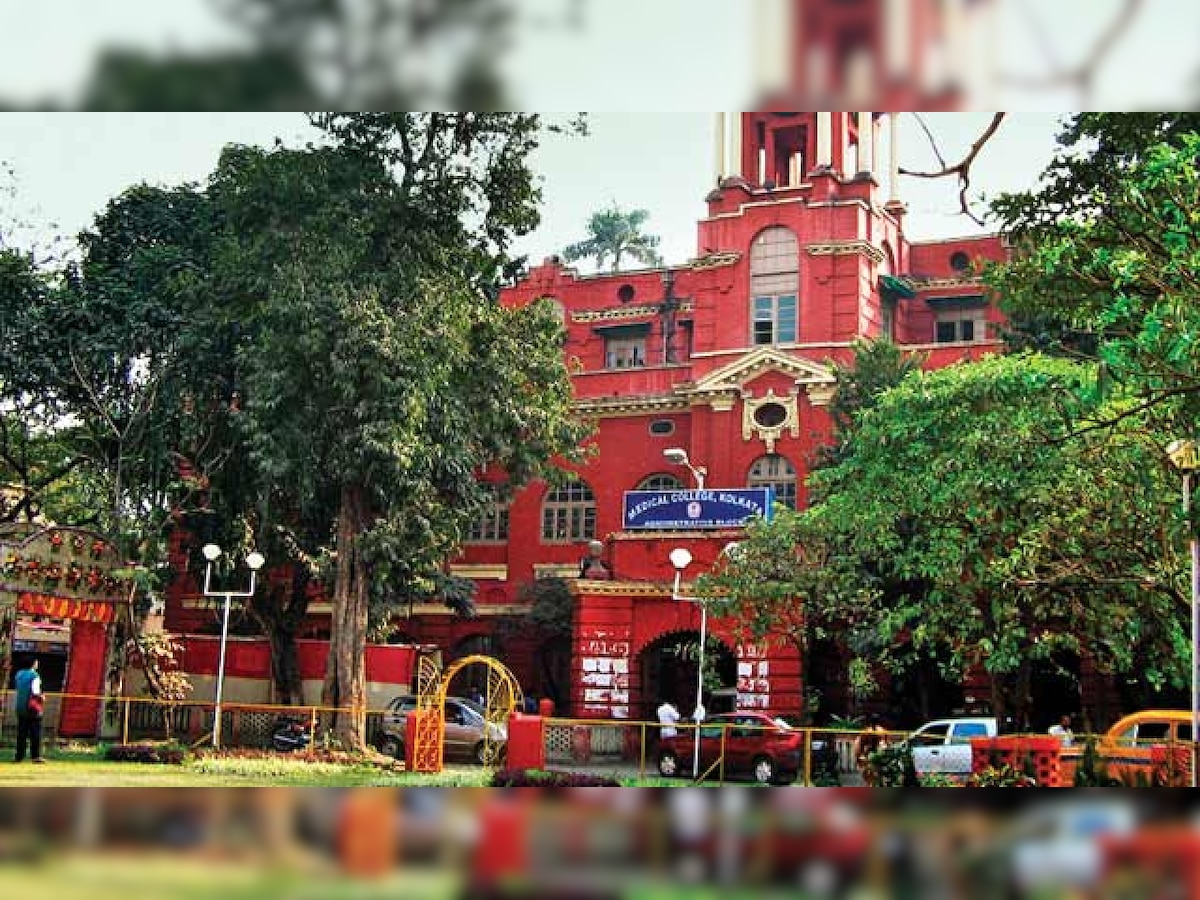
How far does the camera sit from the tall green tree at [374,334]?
20828 millimetres

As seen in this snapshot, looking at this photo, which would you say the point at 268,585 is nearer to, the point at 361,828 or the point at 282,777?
the point at 282,777

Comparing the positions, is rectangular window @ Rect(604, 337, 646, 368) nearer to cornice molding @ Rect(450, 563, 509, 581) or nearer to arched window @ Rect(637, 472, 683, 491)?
arched window @ Rect(637, 472, 683, 491)

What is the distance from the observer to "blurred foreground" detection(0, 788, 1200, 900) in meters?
3.91

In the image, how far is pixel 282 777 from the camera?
56.0ft

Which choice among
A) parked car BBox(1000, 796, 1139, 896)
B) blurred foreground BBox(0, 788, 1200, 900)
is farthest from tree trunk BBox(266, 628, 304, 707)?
parked car BBox(1000, 796, 1139, 896)

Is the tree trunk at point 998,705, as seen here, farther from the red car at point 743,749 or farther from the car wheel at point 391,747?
the car wheel at point 391,747

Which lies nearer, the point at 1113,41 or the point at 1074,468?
the point at 1113,41

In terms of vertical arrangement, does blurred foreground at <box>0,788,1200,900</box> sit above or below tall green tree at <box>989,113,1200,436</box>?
below

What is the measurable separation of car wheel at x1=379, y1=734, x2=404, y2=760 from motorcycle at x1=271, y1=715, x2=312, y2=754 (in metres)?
1.50

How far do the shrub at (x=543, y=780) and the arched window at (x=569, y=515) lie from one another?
1515 centimetres

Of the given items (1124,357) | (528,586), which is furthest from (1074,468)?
(528,586)

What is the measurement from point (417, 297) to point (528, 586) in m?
10.4

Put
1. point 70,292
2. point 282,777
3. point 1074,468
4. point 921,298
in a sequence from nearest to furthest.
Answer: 1. point 1074,468
2. point 282,777
3. point 70,292
4. point 921,298

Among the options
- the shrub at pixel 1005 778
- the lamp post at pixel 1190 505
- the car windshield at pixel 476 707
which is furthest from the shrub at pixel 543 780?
the lamp post at pixel 1190 505
